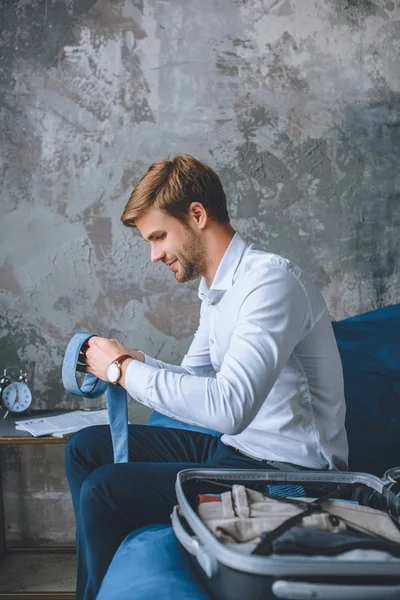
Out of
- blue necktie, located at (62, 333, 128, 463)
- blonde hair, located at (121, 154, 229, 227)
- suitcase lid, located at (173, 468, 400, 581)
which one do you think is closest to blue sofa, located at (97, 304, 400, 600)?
suitcase lid, located at (173, 468, 400, 581)

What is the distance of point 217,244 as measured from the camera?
176 cm

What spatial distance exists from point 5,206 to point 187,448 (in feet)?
4.68

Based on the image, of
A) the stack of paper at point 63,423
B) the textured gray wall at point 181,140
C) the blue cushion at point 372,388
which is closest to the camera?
the blue cushion at point 372,388

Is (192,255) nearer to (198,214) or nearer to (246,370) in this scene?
(198,214)

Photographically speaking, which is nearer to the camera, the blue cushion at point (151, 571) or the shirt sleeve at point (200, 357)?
the blue cushion at point (151, 571)

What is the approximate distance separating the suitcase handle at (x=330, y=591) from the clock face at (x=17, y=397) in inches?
74.3

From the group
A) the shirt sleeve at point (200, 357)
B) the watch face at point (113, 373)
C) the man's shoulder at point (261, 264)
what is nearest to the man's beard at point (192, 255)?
the man's shoulder at point (261, 264)

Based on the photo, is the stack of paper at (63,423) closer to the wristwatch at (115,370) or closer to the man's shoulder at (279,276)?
the wristwatch at (115,370)

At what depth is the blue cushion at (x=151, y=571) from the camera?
1107 mm

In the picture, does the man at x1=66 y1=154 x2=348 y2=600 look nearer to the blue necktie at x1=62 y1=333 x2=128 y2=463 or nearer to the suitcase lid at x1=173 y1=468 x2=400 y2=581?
the blue necktie at x1=62 y1=333 x2=128 y2=463

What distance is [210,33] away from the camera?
2.71m

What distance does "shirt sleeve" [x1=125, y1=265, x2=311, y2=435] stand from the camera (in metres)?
1.35

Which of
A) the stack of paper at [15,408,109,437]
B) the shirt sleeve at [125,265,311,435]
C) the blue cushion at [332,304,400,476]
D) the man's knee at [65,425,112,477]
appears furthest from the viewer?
the stack of paper at [15,408,109,437]

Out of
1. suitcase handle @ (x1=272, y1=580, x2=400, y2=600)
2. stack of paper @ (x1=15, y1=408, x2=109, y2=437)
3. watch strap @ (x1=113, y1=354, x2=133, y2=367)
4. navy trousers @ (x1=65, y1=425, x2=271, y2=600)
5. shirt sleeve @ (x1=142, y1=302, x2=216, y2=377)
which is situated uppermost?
watch strap @ (x1=113, y1=354, x2=133, y2=367)
